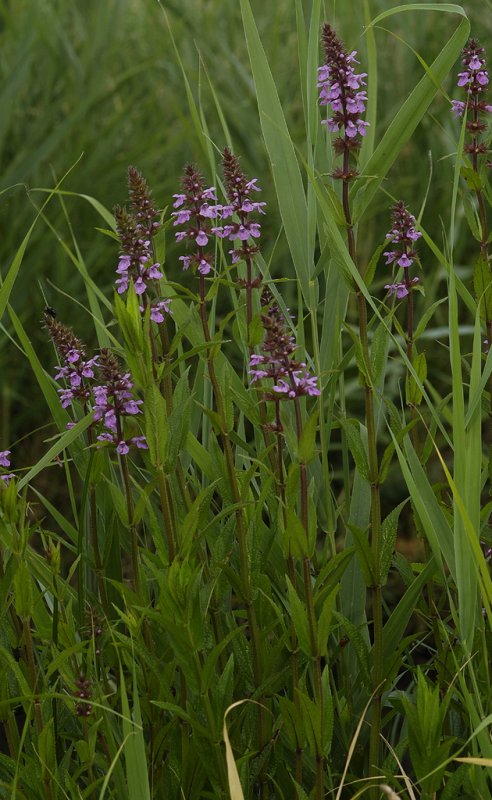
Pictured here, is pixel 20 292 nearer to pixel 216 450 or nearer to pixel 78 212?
pixel 78 212

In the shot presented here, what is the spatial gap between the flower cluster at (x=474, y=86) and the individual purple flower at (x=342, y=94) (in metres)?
0.25

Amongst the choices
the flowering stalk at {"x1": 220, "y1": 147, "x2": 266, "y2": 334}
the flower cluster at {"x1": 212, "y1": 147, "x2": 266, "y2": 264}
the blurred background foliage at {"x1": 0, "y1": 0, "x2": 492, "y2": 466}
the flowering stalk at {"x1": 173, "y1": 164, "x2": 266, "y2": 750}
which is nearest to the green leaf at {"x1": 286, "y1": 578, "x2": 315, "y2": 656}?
the flowering stalk at {"x1": 173, "y1": 164, "x2": 266, "y2": 750}

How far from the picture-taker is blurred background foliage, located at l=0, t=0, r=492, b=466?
366 cm

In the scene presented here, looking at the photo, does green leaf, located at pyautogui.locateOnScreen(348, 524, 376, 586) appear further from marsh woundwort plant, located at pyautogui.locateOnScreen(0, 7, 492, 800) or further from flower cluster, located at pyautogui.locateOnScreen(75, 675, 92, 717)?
flower cluster, located at pyautogui.locateOnScreen(75, 675, 92, 717)

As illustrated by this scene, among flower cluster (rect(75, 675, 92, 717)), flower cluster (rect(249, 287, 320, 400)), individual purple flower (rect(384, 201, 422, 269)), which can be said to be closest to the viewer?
flower cluster (rect(249, 287, 320, 400))

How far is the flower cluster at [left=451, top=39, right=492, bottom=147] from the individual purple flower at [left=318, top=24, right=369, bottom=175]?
25 centimetres

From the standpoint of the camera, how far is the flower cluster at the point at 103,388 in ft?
4.74

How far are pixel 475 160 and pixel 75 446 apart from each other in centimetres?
76

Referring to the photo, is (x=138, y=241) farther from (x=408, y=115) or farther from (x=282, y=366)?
(x=408, y=115)

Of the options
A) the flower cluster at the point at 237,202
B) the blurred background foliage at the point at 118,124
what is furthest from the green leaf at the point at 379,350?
the blurred background foliage at the point at 118,124

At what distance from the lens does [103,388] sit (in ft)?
4.77

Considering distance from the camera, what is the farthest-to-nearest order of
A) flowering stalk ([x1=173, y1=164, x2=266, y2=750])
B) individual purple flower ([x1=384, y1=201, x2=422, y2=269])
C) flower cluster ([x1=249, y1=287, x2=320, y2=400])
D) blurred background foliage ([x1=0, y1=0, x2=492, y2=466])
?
blurred background foliage ([x1=0, y1=0, x2=492, y2=466]) < individual purple flower ([x1=384, y1=201, x2=422, y2=269]) < flowering stalk ([x1=173, y1=164, x2=266, y2=750]) < flower cluster ([x1=249, y1=287, x2=320, y2=400])

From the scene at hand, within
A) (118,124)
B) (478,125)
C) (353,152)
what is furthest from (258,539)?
(118,124)

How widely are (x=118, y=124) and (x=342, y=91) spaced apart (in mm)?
2572
